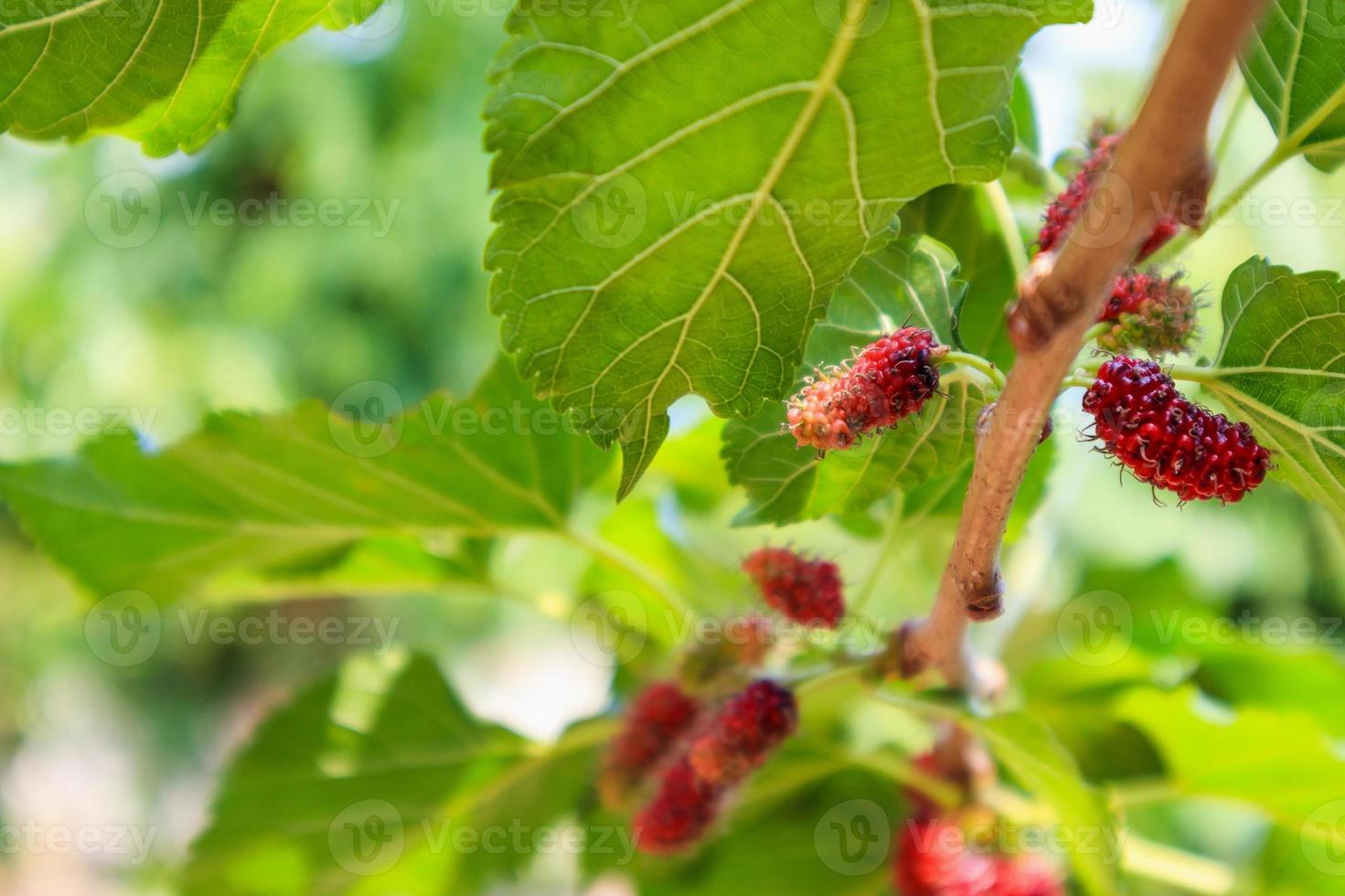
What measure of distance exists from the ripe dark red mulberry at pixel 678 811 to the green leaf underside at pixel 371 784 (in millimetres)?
A: 191

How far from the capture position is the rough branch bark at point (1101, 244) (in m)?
0.30

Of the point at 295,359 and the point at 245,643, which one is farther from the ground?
the point at 295,359

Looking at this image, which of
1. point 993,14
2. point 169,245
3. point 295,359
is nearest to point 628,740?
point 993,14

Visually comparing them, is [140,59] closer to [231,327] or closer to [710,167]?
[710,167]

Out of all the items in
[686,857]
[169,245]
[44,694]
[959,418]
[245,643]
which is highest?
[169,245]

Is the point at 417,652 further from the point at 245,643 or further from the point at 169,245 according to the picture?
the point at 245,643

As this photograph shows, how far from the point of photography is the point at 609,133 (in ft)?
1.44

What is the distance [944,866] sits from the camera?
849mm

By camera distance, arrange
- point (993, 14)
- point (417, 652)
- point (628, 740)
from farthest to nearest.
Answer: point (417, 652) < point (628, 740) < point (993, 14)

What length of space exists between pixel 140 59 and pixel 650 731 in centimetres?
60

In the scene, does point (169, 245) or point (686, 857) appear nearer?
point (686, 857)

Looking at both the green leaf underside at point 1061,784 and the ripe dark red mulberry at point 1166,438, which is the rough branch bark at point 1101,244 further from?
the green leaf underside at point 1061,784

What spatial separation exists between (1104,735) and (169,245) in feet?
11.8

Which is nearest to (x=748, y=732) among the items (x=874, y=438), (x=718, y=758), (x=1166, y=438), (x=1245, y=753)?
(x=718, y=758)
